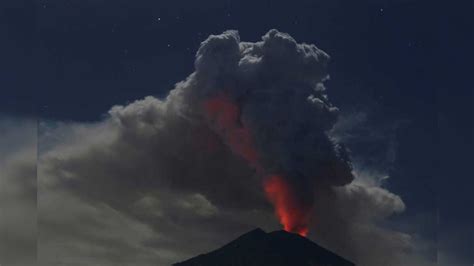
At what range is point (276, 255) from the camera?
195 metres

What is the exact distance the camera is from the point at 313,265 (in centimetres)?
19038

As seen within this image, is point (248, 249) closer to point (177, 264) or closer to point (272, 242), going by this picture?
point (272, 242)

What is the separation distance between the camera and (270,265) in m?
191

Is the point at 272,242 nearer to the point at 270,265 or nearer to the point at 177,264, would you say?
the point at 270,265

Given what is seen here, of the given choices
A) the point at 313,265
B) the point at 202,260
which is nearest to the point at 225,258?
the point at 202,260

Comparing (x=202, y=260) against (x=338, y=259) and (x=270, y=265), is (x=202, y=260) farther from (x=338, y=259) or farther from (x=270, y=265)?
(x=338, y=259)

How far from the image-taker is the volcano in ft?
621

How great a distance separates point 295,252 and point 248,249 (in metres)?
12.8

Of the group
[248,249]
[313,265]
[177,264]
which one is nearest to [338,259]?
[313,265]

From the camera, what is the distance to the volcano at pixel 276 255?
621 feet

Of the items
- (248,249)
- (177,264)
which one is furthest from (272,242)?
(177,264)

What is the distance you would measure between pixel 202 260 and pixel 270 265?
16466 mm

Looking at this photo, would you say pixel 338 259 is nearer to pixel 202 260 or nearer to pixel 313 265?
pixel 313 265

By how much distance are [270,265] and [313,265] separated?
10.1 m
